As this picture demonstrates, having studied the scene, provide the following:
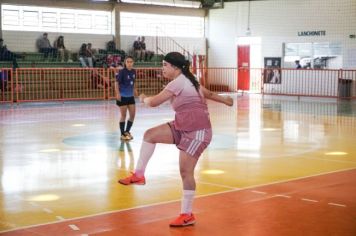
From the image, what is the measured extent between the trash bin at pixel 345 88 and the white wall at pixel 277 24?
1404 mm

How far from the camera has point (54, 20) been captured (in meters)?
30.4

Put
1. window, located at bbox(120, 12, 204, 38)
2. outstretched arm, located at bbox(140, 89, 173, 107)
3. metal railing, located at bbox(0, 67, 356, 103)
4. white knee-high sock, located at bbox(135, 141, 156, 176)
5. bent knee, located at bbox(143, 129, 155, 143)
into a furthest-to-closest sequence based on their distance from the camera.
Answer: window, located at bbox(120, 12, 204, 38)
metal railing, located at bbox(0, 67, 356, 103)
white knee-high sock, located at bbox(135, 141, 156, 176)
bent knee, located at bbox(143, 129, 155, 143)
outstretched arm, located at bbox(140, 89, 173, 107)

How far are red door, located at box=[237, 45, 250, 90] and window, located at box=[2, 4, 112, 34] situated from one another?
823 centimetres

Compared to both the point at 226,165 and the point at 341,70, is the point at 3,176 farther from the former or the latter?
the point at 341,70

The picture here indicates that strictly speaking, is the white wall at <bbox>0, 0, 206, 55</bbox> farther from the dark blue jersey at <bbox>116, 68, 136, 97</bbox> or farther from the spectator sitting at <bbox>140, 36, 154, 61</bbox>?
the dark blue jersey at <bbox>116, 68, 136, 97</bbox>

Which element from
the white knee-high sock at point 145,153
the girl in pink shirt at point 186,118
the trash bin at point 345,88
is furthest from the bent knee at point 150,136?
the trash bin at point 345,88


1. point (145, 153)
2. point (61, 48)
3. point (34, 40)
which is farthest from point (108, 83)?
point (145, 153)

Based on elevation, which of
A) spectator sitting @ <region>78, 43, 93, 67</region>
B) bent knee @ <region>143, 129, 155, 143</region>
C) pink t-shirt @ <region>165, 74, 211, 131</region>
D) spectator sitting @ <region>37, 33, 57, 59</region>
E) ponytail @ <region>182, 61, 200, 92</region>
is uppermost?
spectator sitting @ <region>37, 33, 57, 59</region>

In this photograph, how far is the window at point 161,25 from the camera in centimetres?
3366

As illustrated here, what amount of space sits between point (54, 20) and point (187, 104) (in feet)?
82.9

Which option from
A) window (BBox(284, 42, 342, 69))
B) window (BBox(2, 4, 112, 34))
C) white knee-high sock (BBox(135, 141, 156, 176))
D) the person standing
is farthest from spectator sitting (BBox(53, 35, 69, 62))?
white knee-high sock (BBox(135, 141, 156, 176))

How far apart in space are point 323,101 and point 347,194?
796 inches

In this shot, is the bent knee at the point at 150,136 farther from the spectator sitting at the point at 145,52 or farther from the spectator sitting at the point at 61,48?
the spectator sitting at the point at 145,52

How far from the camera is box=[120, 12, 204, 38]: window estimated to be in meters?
33.7
